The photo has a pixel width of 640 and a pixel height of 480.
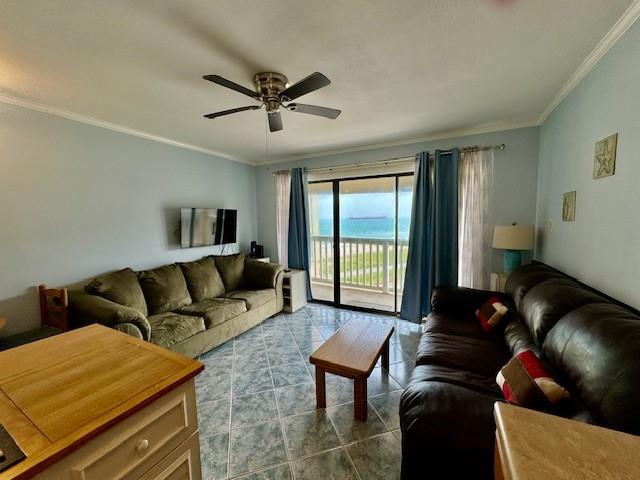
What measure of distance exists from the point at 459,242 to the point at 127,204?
3.93 m

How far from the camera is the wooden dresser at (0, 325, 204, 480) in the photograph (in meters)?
0.67

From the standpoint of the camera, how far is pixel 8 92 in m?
2.09

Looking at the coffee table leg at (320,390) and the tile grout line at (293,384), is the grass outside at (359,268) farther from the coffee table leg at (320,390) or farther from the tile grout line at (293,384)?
the coffee table leg at (320,390)

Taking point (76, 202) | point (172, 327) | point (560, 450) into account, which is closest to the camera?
point (560, 450)

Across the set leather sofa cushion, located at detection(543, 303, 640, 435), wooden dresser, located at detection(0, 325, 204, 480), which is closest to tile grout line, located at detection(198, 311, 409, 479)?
wooden dresser, located at detection(0, 325, 204, 480)

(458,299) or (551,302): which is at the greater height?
(551,302)

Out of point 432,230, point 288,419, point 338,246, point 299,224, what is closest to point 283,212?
point 299,224

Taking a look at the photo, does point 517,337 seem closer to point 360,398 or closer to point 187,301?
point 360,398

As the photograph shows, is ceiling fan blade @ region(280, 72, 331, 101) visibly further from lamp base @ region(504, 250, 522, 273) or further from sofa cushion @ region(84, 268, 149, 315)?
lamp base @ region(504, 250, 522, 273)

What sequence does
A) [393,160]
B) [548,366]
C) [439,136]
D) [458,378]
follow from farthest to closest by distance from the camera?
[393,160] → [439,136] → [458,378] → [548,366]

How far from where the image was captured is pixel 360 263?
4.50 m

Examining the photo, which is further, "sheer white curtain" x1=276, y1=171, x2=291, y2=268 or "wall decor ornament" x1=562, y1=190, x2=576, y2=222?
"sheer white curtain" x1=276, y1=171, x2=291, y2=268

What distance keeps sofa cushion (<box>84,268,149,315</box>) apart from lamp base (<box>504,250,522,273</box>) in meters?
3.89

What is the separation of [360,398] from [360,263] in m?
2.79
